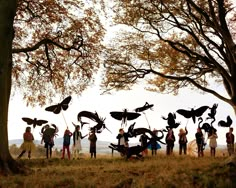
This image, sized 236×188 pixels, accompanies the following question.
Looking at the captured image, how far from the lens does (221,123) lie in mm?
25141

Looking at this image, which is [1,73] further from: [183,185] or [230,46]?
[230,46]

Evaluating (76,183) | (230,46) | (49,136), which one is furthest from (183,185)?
(49,136)

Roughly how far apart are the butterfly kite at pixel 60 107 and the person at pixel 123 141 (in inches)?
116

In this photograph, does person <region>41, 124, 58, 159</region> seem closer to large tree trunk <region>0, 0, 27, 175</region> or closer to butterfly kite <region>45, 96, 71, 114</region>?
butterfly kite <region>45, 96, 71, 114</region>

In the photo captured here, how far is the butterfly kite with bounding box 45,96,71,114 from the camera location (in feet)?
72.5

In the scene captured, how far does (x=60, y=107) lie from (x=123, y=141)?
3487 millimetres

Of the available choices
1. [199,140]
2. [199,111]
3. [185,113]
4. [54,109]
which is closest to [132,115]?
[54,109]

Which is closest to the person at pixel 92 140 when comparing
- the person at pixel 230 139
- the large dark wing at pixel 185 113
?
the large dark wing at pixel 185 113

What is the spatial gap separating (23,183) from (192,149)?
53.7 ft

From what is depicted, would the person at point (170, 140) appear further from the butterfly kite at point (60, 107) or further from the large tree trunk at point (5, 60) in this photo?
the large tree trunk at point (5, 60)

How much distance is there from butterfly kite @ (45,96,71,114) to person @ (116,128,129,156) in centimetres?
295

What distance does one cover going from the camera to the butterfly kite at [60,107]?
22.1 m

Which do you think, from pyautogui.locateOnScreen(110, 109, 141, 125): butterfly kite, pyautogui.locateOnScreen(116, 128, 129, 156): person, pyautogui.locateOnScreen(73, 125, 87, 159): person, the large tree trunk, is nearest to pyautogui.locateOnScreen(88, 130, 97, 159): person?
pyautogui.locateOnScreen(73, 125, 87, 159): person

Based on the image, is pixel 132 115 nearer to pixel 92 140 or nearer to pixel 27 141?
pixel 92 140
